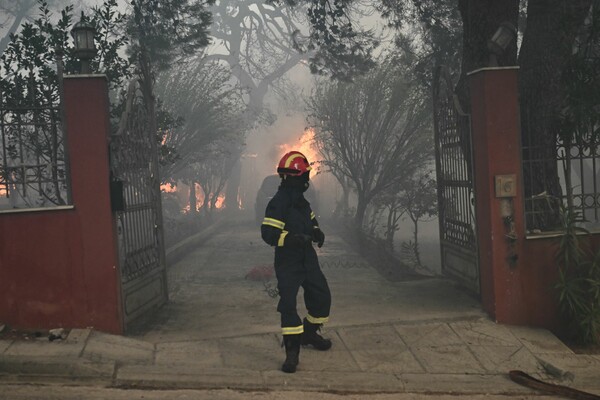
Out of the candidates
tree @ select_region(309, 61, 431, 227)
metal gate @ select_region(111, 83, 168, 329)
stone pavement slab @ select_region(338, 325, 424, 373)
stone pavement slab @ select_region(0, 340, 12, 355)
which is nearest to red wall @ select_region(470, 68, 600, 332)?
A: stone pavement slab @ select_region(338, 325, 424, 373)

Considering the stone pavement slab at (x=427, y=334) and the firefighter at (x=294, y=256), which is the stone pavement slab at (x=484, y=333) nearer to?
the stone pavement slab at (x=427, y=334)

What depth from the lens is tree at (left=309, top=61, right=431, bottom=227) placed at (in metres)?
19.6

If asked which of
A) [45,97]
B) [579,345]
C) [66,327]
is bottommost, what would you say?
[579,345]

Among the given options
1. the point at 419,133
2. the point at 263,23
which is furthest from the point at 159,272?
the point at 263,23

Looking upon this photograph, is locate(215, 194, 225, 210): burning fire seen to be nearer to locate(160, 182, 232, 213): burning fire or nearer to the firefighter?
locate(160, 182, 232, 213): burning fire

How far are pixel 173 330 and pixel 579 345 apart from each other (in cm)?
428

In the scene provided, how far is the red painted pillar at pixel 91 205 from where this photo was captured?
6.69 m

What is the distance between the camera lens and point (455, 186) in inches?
350

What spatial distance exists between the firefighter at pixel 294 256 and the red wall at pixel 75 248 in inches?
72.0

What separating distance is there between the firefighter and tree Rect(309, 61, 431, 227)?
1349 centimetres

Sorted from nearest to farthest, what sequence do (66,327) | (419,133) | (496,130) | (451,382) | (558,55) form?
(451,382)
(66,327)
(496,130)
(558,55)
(419,133)

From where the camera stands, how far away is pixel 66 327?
6633mm

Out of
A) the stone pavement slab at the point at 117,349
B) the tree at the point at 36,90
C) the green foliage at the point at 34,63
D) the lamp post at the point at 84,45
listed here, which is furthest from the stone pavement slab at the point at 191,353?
the green foliage at the point at 34,63

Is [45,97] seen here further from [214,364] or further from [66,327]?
[214,364]
